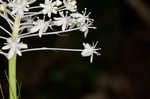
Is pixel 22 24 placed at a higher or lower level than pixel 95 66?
higher

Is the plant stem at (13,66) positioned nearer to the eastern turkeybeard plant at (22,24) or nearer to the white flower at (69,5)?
the eastern turkeybeard plant at (22,24)

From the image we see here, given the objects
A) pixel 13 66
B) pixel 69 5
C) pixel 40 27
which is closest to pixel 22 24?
pixel 40 27

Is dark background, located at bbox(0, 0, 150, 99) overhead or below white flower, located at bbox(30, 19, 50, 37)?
below

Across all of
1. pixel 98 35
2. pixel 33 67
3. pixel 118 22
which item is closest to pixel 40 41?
pixel 33 67

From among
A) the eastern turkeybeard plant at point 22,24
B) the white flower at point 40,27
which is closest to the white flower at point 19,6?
the eastern turkeybeard plant at point 22,24

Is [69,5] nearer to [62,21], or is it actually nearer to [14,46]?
[62,21]

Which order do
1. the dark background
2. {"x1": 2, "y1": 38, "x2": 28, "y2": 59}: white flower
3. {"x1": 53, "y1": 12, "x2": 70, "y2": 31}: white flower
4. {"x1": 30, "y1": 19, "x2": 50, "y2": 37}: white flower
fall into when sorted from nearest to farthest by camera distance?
{"x1": 2, "y1": 38, "x2": 28, "y2": 59}: white flower
{"x1": 30, "y1": 19, "x2": 50, "y2": 37}: white flower
{"x1": 53, "y1": 12, "x2": 70, "y2": 31}: white flower
the dark background

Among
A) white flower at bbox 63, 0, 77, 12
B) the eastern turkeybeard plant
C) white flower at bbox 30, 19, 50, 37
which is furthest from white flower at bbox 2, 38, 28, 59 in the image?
white flower at bbox 63, 0, 77, 12

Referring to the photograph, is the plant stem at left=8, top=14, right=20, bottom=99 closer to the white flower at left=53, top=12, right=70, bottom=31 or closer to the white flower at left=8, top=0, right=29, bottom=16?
the white flower at left=8, top=0, right=29, bottom=16

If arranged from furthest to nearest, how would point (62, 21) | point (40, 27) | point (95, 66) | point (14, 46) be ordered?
point (95, 66) → point (62, 21) → point (40, 27) → point (14, 46)
